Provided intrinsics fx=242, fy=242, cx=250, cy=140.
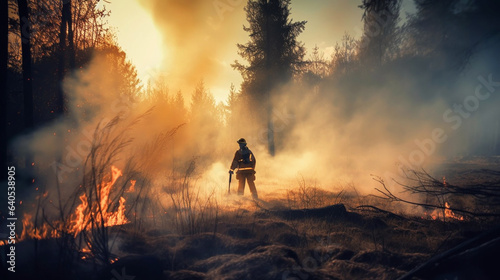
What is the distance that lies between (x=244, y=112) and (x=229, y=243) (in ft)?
58.3

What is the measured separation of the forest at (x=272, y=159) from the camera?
313 cm

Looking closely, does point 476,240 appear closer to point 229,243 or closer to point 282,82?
point 229,243

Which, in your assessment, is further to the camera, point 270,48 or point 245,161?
point 270,48

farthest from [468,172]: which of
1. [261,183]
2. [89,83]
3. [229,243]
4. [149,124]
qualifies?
[149,124]

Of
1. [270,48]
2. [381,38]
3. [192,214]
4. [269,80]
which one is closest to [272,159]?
[269,80]

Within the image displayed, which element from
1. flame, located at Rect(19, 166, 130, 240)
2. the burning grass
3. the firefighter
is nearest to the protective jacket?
the firefighter

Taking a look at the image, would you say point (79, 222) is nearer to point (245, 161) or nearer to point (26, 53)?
point (245, 161)

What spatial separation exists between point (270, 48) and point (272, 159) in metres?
8.01

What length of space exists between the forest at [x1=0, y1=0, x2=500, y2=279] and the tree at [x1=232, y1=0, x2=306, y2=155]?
0.36 feet

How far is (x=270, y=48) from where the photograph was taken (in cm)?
1741

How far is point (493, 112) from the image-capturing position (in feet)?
58.2

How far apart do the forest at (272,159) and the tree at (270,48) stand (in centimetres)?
11

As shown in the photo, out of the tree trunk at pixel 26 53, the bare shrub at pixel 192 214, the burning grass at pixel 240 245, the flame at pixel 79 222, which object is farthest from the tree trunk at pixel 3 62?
the bare shrub at pixel 192 214

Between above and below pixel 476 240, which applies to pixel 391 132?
above
